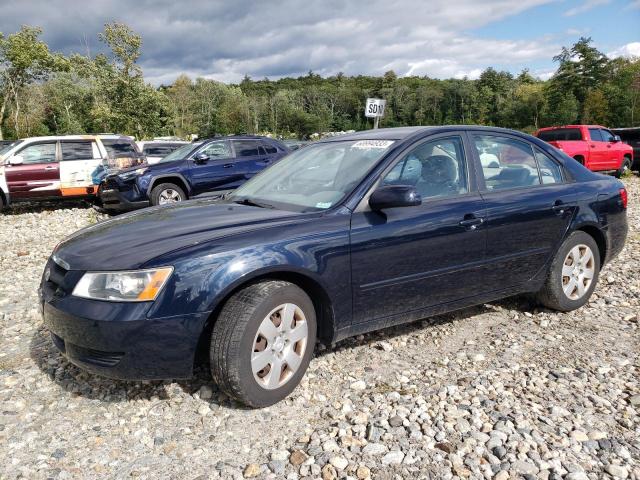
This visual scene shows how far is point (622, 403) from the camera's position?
2.97m

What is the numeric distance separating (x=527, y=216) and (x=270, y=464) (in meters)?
2.68

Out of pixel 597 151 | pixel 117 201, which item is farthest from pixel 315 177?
pixel 597 151

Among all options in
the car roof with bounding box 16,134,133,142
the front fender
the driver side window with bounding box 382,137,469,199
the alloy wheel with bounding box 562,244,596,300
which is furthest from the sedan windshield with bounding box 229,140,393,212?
the car roof with bounding box 16,134,133,142

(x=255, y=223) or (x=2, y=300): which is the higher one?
(x=255, y=223)

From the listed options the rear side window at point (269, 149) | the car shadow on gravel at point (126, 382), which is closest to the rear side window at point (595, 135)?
the rear side window at point (269, 149)

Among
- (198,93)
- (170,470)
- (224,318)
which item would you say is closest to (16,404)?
(170,470)

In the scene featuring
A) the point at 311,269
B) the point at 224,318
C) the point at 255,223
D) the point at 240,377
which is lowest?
the point at 240,377

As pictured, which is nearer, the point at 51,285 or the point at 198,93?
the point at 51,285

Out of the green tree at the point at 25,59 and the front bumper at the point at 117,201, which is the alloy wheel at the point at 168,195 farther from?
the green tree at the point at 25,59

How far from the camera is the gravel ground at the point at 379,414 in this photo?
8.00 ft

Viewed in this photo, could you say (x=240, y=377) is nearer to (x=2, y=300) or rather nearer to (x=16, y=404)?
(x=16, y=404)

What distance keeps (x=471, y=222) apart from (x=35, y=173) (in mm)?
10280

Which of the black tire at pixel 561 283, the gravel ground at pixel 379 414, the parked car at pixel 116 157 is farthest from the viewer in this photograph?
the parked car at pixel 116 157

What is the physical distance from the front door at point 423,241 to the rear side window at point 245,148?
309 inches
